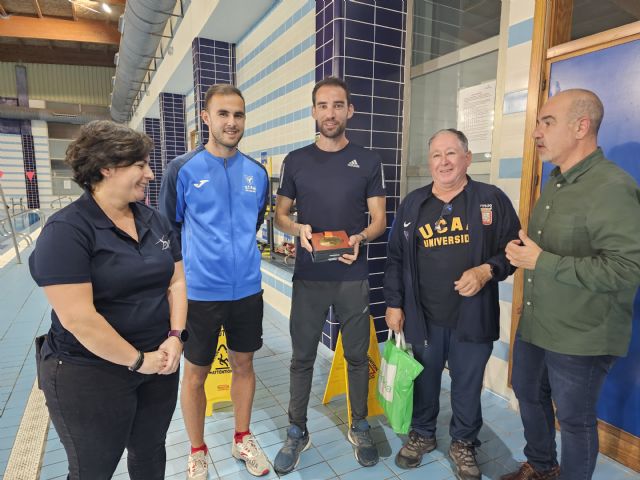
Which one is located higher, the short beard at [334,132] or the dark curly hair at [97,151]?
the short beard at [334,132]

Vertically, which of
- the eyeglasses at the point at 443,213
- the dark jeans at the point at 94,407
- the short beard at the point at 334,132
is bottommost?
the dark jeans at the point at 94,407

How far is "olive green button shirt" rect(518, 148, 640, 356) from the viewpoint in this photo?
135cm

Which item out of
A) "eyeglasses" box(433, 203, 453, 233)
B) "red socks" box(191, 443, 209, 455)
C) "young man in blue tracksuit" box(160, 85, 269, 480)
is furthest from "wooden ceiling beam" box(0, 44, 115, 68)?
"eyeglasses" box(433, 203, 453, 233)

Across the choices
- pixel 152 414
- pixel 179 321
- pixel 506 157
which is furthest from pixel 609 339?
pixel 152 414

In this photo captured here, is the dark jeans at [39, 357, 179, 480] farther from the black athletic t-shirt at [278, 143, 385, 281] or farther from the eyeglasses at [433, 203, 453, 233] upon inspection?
the eyeglasses at [433, 203, 453, 233]

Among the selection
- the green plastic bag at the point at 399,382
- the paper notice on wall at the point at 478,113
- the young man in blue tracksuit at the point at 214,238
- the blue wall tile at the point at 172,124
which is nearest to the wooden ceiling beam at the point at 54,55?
the blue wall tile at the point at 172,124

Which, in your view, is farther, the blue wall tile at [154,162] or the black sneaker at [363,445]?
the blue wall tile at [154,162]

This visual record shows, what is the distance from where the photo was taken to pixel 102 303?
1.23 meters

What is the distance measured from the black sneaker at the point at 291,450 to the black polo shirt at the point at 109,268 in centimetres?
109

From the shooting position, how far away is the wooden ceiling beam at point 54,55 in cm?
1545

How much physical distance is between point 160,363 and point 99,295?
31 centimetres

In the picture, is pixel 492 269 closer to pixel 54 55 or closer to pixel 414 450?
pixel 414 450

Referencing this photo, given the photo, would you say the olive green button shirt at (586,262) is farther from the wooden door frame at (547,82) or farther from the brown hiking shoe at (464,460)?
the brown hiking shoe at (464,460)

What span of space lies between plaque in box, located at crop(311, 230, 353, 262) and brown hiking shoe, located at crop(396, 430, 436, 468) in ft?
3.63
